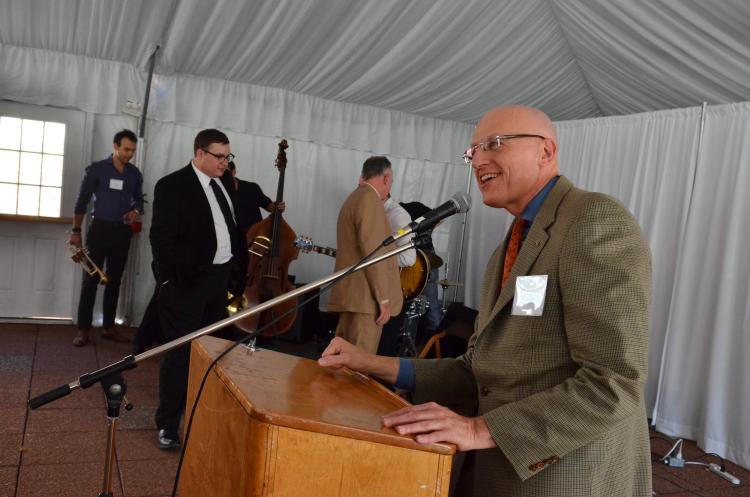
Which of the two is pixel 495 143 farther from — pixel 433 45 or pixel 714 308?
pixel 433 45

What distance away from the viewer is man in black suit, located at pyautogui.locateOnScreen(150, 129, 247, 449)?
3707mm

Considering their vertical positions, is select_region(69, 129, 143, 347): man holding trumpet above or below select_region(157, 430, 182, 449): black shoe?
above

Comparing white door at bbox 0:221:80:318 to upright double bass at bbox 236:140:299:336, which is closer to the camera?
upright double bass at bbox 236:140:299:336

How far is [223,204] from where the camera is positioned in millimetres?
3924

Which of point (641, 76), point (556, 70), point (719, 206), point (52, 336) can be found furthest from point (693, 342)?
point (52, 336)

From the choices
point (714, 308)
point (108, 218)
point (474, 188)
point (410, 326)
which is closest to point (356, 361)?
point (714, 308)

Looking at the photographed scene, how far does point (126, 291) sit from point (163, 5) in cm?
313

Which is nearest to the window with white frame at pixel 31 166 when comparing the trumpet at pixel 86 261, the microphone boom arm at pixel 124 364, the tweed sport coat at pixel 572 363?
the trumpet at pixel 86 261

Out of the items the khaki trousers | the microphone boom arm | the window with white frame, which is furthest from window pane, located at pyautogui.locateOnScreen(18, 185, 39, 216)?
the microphone boom arm

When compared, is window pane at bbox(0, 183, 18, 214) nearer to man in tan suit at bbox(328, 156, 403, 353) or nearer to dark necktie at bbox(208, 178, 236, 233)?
dark necktie at bbox(208, 178, 236, 233)

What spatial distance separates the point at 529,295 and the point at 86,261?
585 centimetres

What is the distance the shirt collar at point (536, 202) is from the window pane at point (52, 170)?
663cm

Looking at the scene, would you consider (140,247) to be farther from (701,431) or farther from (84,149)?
(701,431)

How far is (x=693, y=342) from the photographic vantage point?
16.7 ft
